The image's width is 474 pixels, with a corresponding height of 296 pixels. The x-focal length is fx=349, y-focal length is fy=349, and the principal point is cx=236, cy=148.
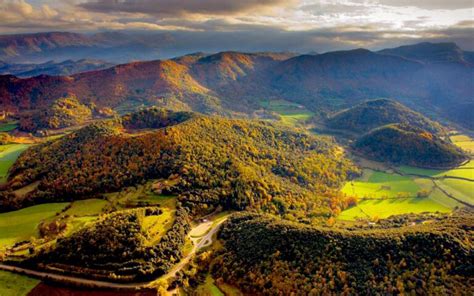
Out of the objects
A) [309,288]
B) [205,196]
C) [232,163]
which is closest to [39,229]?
[205,196]

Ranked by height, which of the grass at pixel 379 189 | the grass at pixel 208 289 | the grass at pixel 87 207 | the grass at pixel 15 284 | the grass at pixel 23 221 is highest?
the grass at pixel 87 207

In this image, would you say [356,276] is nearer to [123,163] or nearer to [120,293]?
[120,293]

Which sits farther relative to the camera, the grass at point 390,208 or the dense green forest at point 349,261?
the grass at point 390,208

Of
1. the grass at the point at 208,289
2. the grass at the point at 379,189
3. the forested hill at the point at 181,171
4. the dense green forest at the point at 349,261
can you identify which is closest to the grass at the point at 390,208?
the grass at the point at 379,189

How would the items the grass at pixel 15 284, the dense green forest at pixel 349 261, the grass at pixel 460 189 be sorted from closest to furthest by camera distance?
1. the dense green forest at pixel 349 261
2. the grass at pixel 15 284
3. the grass at pixel 460 189

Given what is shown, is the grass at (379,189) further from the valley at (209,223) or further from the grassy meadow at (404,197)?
the valley at (209,223)

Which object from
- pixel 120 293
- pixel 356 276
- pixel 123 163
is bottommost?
pixel 120 293
